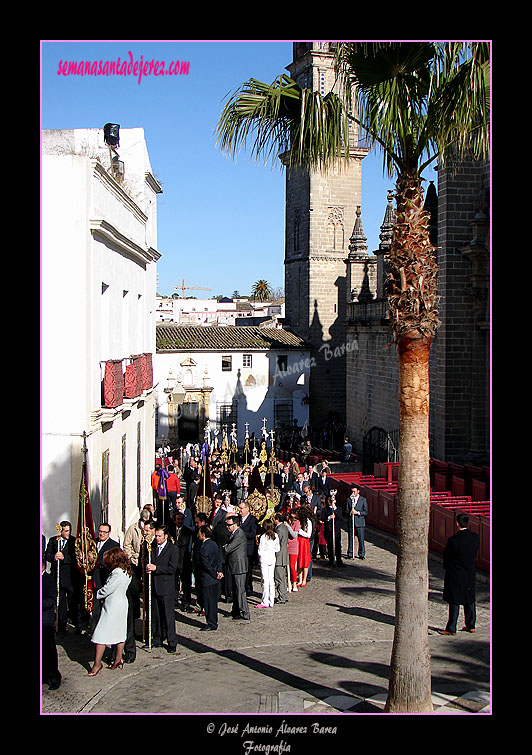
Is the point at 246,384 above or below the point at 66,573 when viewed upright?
above

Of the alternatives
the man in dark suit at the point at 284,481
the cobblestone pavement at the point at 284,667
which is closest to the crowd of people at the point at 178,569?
the cobblestone pavement at the point at 284,667

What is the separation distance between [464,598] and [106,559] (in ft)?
15.4

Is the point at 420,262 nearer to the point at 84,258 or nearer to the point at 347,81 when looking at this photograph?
the point at 347,81

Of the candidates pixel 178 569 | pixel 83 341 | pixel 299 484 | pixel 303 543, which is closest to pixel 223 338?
pixel 299 484

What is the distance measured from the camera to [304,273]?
45250mm

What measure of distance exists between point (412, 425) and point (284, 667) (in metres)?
3.95

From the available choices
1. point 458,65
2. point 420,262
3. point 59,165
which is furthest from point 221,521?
point 458,65

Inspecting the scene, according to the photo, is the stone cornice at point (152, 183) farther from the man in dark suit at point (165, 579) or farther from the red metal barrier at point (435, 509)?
the man in dark suit at point (165, 579)

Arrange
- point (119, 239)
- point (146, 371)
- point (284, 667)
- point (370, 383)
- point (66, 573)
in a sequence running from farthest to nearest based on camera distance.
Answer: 1. point (370, 383)
2. point (146, 371)
3. point (119, 239)
4. point (66, 573)
5. point (284, 667)

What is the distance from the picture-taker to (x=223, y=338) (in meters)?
41.5

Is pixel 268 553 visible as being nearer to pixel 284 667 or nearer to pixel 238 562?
pixel 238 562

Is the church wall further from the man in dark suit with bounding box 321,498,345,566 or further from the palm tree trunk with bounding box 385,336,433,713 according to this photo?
the palm tree trunk with bounding box 385,336,433,713

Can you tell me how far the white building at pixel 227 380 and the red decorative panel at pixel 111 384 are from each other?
2287cm

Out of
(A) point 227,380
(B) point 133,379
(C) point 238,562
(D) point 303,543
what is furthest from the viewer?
(A) point 227,380
